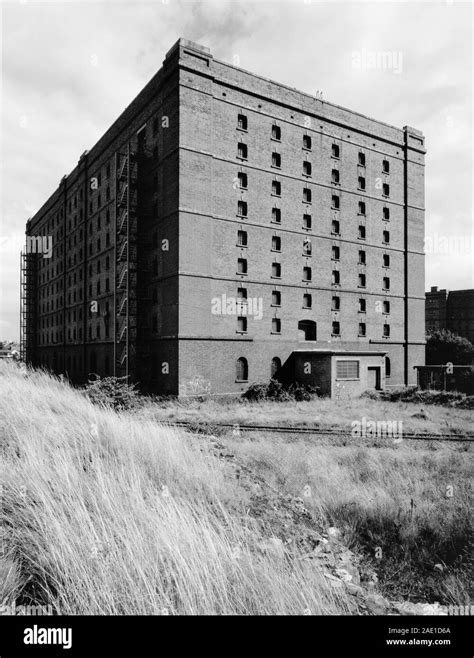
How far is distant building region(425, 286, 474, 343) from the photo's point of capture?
6222cm

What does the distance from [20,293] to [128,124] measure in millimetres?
40758

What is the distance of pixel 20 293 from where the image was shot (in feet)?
210

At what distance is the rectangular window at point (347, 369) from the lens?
30672 millimetres

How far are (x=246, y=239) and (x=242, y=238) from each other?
1.05 ft

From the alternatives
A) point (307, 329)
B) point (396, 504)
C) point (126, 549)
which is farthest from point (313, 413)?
point (126, 549)

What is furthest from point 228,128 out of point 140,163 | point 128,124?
point 128,124

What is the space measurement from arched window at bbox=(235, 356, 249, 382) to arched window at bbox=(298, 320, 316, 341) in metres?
6.34

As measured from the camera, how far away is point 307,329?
34250mm

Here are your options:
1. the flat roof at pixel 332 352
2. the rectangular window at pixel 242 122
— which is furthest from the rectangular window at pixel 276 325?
the rectangular window at pixel 242 122

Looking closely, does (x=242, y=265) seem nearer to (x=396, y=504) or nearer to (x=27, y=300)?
(x=396, y=504)

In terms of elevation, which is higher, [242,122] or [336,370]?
[242,122]

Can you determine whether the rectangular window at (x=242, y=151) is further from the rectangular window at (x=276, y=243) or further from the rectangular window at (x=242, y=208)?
the rectangular window at (x=276, y=243)

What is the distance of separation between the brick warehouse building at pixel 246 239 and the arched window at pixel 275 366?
115 millimetres
